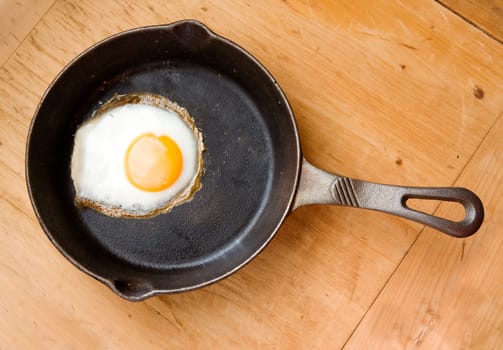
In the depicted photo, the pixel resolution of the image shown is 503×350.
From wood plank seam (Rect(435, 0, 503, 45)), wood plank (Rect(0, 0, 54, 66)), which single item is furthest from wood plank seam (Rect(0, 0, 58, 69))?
wood plank seam (Rect(435, 0, 503, 45))

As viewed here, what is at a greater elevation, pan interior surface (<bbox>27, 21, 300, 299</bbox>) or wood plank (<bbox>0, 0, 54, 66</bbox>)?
wood plank (<bbox>0, 0, 54, 66</bbox>)

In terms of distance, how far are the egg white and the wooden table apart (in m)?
0.15

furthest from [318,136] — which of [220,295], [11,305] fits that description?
[11,305]

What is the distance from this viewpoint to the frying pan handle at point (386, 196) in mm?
1157

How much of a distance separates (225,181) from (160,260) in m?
0.25

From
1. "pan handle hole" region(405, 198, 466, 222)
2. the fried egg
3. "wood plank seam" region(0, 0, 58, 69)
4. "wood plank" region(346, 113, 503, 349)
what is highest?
"wood plank seam" region(0, 0, 58, 69)

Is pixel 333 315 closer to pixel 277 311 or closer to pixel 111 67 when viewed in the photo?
pixel 277 311

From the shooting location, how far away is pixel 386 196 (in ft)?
3.87

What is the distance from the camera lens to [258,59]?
1.36 metres

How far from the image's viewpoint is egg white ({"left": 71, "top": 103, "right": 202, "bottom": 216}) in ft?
4.41

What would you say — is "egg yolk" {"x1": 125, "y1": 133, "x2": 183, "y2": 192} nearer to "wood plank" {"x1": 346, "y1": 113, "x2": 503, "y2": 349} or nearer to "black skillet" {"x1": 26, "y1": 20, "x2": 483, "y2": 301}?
"black skillet" {"x1": 26, "y1": 20, "x2": 483, "y2": 301}

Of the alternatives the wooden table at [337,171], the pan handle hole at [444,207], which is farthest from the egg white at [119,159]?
the pan handle hole at [444,207]

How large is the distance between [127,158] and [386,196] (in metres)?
0.60

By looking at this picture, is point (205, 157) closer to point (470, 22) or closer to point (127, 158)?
point (127, 158)
